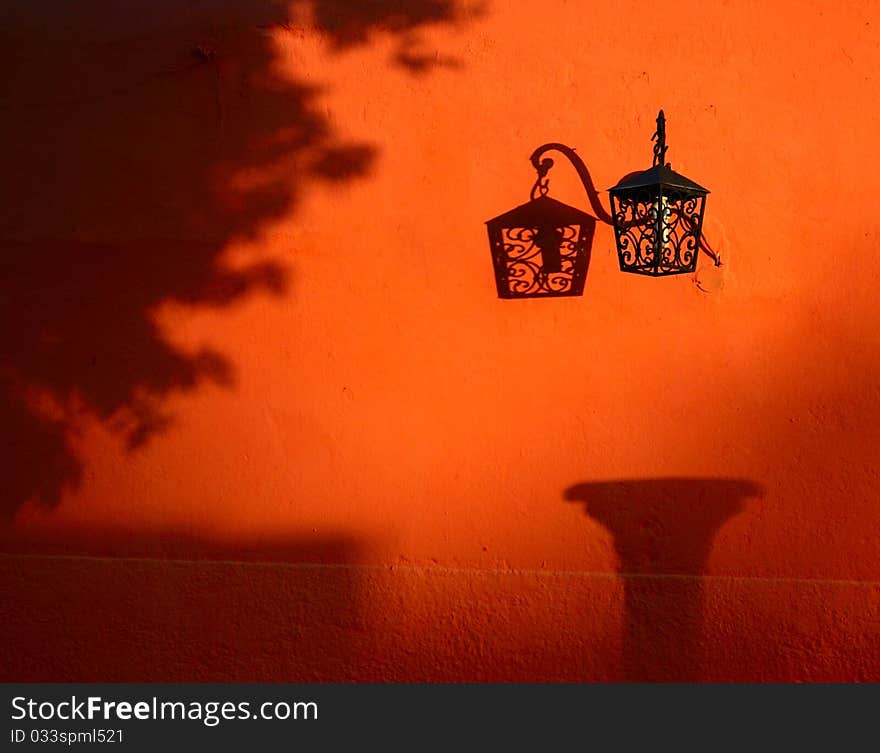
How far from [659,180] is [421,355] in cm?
130

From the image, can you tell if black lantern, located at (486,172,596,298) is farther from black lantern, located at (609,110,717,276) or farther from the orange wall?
black lantern, located at (609,110,717,276)

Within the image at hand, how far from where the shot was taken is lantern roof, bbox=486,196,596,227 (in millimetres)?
3865

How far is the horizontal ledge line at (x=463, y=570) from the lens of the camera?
377 cm

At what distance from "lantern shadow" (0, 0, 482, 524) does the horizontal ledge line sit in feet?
1.24

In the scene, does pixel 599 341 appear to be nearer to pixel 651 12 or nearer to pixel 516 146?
pixel 516 146

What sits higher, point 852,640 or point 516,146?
point 516,146

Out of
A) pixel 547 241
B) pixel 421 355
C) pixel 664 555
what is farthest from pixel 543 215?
pixel 664 555

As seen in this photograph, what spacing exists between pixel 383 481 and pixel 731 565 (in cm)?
159

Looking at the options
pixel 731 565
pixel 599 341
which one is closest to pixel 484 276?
pixel 599 341

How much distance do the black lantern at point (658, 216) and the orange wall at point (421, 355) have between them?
259mm

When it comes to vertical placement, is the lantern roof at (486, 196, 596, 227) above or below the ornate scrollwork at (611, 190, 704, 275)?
above

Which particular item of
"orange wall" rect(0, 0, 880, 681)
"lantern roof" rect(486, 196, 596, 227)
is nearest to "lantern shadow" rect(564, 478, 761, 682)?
"orange wall" rect(0, 0, 880, 681)

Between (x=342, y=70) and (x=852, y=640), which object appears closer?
(x=852, y=640)

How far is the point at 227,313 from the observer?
4.01 m
